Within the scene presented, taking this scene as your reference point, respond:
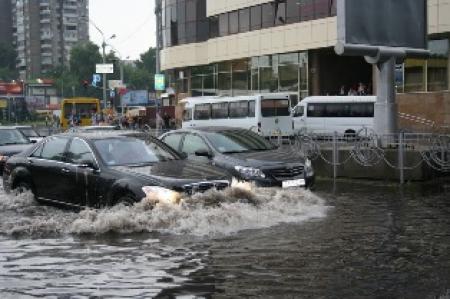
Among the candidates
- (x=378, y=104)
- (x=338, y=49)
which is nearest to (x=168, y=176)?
(x=338, y=49)

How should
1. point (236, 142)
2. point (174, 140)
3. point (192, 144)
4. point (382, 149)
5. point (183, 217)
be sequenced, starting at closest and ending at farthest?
point (183, 217), point (236, 142), point (192, 144), point (174, 140), point (382, 149)

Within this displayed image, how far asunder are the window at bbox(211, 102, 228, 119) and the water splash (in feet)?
74.5

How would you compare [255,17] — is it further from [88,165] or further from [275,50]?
[88,165]

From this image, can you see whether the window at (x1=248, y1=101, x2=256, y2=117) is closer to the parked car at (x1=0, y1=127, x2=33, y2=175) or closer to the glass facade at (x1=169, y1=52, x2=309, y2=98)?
the glass facade at (x1=169, y1=52, x2=309, y2=98)

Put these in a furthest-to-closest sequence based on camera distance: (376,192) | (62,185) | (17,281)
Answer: (376,192) → (62,185) → (17,281)

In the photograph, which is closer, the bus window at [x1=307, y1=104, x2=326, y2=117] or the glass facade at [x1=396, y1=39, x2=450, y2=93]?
the bus window at [x1=307, y1=104, x2=326, y2=117]

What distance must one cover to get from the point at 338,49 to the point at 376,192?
206 inches

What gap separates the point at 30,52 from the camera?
476 feet

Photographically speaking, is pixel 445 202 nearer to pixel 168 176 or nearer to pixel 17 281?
pixel 168 176

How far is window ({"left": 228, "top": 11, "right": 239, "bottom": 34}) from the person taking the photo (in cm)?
4672

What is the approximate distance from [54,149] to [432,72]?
26607 mm

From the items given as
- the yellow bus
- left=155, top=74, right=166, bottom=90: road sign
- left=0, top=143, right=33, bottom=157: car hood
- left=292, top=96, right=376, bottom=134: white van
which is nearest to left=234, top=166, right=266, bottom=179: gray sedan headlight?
left=0, top=143, right=33, bottom=157: car hood

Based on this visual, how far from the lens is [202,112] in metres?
34.9

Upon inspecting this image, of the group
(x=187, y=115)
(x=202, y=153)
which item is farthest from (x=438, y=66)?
(x=202, y=153)
